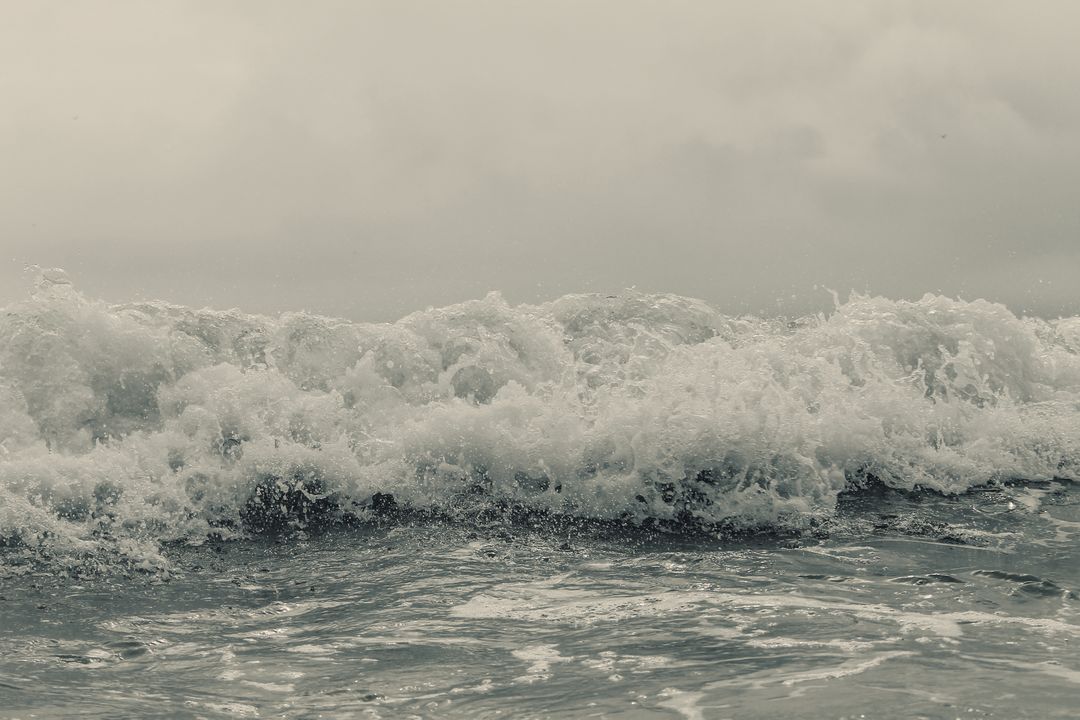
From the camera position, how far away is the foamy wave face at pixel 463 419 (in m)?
8.59

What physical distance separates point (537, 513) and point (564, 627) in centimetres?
294

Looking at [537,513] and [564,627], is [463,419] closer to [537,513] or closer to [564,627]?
[537,513]

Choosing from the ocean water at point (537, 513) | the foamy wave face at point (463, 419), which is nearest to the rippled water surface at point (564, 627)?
the ocean water at point (537, 513)

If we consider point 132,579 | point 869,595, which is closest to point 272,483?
point 132,579

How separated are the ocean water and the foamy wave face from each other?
0.11 ft

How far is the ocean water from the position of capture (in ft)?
15.8

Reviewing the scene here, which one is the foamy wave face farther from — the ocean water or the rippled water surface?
the rippled water surface

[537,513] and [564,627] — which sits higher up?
[537,513]

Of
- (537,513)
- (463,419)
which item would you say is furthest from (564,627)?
(463,419)

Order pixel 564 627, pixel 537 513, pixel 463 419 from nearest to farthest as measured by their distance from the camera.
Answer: pixel 564 627
pixel 537 513
pixel 463 419

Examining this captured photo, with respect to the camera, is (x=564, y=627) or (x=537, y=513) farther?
(x=537, y=513)

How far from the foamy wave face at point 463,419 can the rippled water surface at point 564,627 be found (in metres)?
0.76

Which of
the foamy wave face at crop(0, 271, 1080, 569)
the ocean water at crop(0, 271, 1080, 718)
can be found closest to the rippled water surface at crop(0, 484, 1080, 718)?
the ocean water at crop(0, 271, 1080, 718)

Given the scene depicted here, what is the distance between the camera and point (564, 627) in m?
5.66
